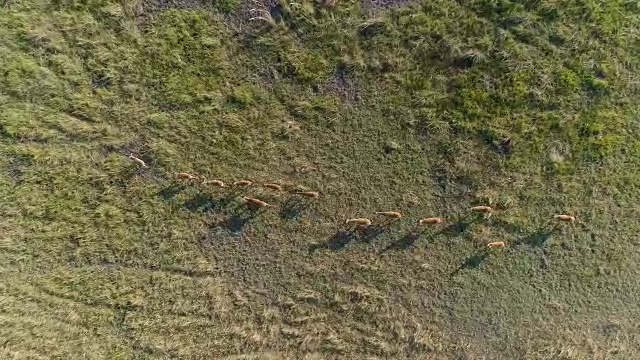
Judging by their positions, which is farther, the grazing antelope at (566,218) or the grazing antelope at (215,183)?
the grazing antelope at (215,183)

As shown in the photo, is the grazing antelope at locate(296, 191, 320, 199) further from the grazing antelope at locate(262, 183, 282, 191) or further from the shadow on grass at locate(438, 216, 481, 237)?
the shadow on grass at locate(438, 216, 481, 237)

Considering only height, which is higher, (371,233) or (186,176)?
(186,176)

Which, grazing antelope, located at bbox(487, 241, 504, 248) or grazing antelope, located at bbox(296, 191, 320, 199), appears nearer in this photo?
grazing antelope, located at bbox(487, 241, 504, 248)

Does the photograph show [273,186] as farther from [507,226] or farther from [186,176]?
[507,226]

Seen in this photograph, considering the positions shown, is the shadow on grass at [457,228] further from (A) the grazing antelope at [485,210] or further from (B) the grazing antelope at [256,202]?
(B) the grazing antelope at [256,202]

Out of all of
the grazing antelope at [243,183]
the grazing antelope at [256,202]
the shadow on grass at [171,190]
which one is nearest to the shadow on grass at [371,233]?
the grazing antelope at [256,202]

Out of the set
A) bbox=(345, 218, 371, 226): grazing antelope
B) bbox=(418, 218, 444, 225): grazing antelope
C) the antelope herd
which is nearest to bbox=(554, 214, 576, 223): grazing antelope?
the antelope herd

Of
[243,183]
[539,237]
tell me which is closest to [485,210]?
[539,237]
